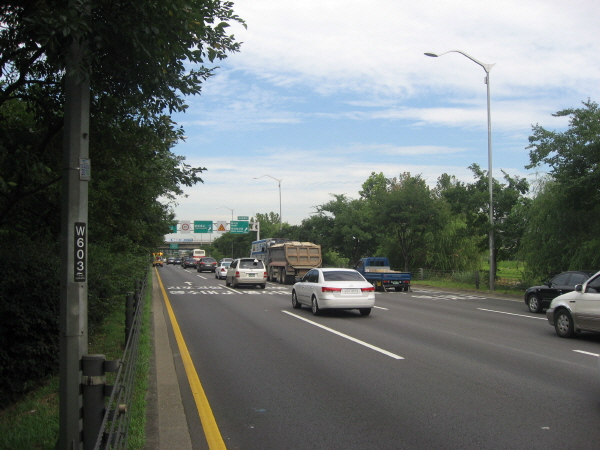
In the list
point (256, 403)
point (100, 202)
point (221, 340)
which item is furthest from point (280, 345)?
point (100, 202)

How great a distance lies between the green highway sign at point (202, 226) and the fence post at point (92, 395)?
220 ft

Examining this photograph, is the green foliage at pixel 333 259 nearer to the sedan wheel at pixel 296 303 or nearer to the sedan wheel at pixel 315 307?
the sedan wheel at pixel 296 303

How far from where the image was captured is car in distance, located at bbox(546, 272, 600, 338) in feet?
35.8

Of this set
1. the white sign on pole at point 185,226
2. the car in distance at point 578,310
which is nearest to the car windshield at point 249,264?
the car in distance at point 578,310

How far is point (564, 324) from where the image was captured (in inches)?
473

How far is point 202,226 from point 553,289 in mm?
57102

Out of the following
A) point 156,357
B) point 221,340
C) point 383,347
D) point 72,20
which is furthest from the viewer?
point 221,340

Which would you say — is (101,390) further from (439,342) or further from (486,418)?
(439,342)

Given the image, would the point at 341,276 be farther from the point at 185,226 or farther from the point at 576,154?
the point at 185,226

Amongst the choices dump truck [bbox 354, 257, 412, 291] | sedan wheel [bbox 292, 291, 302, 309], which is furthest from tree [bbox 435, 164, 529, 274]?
sedan wheel [bbox 292, 291, 302, 309]

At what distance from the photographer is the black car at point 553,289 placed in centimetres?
1650

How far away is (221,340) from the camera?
11.9m

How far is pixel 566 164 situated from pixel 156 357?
17533 mm

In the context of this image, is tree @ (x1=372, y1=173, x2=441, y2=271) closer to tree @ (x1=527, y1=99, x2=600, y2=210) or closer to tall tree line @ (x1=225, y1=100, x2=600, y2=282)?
tall tree line @ (x1=225, y1=100, x2=600, y2=282)
